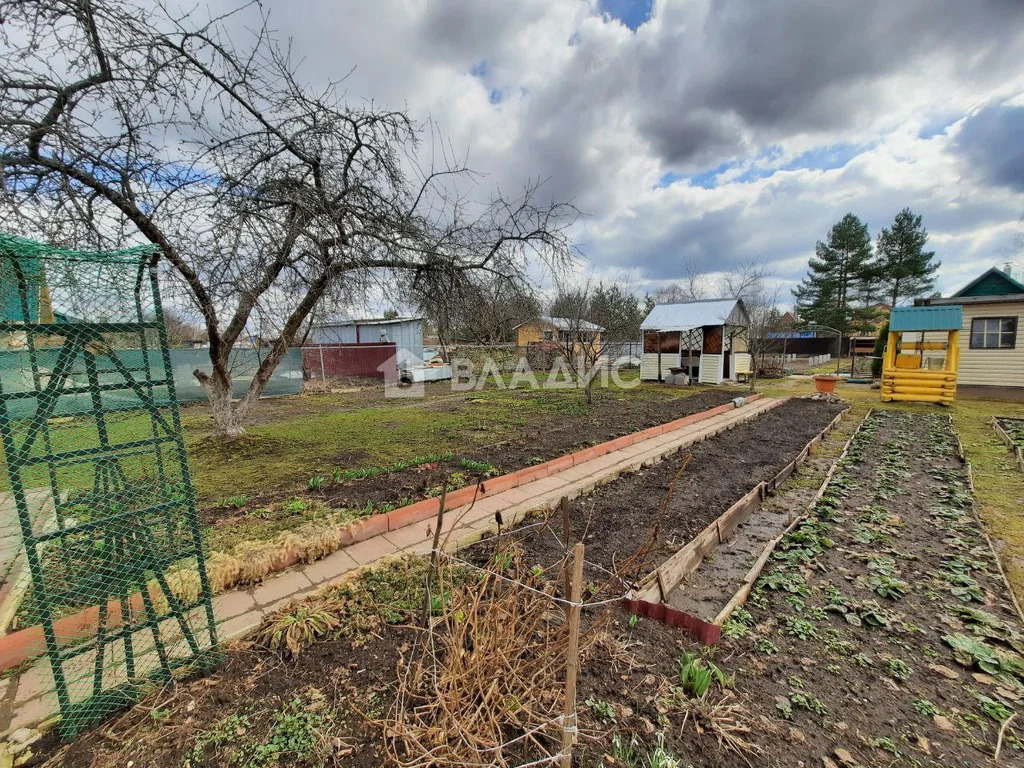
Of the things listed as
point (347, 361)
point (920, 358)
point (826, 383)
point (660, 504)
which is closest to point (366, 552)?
point (660, 504)

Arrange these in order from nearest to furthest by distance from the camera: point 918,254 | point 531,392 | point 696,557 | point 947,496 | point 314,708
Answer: point 314,708
point 696,557
point 947,496
point 531,392
point 918,254

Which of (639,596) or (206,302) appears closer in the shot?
(639,596)

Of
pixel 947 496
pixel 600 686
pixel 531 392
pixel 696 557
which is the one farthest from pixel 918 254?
pixel 600 686

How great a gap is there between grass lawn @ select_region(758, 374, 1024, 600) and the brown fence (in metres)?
15.6

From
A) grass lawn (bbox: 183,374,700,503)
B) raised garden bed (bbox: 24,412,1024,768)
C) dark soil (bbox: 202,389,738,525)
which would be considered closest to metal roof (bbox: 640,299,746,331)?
grass lawn (bbox: 183,374,700,503)

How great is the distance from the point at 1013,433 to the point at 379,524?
11.1 m

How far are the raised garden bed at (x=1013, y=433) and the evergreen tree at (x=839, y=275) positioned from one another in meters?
24.0

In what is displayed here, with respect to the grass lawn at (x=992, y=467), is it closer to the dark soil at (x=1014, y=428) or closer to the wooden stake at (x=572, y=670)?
the dark soil at (x=1014, y=428)

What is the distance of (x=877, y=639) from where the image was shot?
248cm

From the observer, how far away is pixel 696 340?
628 inches

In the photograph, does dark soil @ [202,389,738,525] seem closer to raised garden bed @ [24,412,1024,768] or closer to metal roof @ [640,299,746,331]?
raised garden bed @ [24,412,1024,768]

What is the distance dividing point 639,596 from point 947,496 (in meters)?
4.64

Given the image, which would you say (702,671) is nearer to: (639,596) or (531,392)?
(639,596)

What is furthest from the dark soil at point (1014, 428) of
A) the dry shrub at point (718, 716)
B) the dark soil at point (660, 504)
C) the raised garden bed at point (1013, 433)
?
the dry shrub at point (718, 716)
